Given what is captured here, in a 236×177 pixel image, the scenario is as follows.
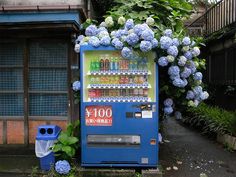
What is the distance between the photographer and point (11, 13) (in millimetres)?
7586

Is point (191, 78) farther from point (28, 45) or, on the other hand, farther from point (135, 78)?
point (28, 45)

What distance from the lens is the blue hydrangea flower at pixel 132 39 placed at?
21.7ft

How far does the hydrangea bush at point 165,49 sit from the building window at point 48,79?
0.99 metres

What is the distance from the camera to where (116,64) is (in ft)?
22.3

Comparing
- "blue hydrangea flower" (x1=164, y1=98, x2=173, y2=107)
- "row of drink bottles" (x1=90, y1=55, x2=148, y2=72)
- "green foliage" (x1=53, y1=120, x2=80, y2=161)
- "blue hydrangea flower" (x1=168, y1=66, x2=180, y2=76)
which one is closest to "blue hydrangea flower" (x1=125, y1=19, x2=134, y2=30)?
"row of drink bottles" (x1=90, y1=55, x2=148, y2=72)

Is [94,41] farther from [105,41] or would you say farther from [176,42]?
[176,42]

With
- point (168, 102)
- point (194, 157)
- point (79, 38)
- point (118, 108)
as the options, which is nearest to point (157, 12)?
point (79, 38)

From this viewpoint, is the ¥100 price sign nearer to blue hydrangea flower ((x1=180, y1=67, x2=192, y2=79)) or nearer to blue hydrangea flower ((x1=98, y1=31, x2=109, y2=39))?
blue hydrangea flower ((x1=98, y1=31, x2=109, y2=39))

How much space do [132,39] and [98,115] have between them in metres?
Answer: 1.60

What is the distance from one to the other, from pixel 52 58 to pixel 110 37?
1873 mm

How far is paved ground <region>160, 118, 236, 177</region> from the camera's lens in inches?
286

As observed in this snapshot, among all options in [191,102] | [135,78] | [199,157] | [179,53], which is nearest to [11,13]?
[135,78]

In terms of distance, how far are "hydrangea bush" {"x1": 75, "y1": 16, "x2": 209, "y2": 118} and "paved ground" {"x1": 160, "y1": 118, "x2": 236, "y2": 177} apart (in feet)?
3.94

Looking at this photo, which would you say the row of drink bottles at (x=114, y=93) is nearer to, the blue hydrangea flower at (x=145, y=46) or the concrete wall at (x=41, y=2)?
the blue hydrangea flower at (x=145, y=46)
